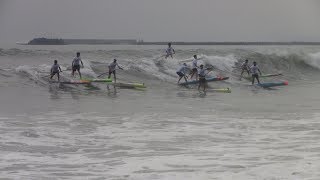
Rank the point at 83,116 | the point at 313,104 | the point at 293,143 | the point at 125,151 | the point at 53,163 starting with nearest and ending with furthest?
1. the point at 53,163
2. the point at 125,151
3. the point at 293,143
4. the point at 83,116
5. the point at 313,104

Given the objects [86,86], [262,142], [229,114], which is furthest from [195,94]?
[262,142]

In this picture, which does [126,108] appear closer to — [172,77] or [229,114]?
[229,114]

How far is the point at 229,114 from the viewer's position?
1530 cm

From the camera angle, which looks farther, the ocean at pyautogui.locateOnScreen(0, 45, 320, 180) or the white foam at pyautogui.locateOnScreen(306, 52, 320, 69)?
the white foam at pyautogui.locateOnScreen(306, 52, 320, 69)

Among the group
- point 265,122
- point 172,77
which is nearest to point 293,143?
point 265,122

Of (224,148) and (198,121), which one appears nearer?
(224,148)

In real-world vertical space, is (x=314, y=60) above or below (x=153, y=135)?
above

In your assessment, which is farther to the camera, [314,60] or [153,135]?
[314,60]

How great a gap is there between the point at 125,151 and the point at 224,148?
1912 millimetres

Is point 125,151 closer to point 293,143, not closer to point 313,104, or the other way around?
point 293,143

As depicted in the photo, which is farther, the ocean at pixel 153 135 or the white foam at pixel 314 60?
the white foam at pixel 314 60

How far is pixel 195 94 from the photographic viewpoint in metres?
23.0

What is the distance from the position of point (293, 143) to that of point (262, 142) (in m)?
0.62

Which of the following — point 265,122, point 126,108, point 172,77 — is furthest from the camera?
point 172,77
